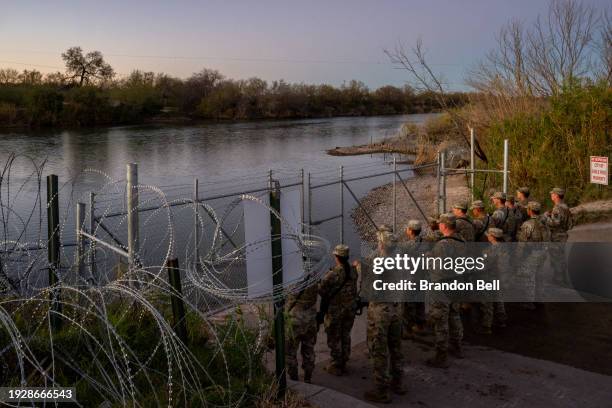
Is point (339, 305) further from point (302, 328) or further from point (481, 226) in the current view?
point (481, 226)

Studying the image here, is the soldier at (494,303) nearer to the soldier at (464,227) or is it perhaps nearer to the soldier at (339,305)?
the soldier at (464,227)

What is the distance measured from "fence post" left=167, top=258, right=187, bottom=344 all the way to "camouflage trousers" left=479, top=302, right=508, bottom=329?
4.06 metres

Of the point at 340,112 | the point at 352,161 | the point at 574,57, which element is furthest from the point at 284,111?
the point at 574,57

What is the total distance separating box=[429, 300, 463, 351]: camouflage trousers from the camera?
669 centimetres

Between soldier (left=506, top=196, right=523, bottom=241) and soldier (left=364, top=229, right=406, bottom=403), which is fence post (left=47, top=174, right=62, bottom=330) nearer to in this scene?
soldier (left=364, top=229, right=406, bottom=403)

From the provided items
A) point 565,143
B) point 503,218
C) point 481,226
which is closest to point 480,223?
point 481,226

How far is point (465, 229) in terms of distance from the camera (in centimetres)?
809

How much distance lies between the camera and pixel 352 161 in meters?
36.9

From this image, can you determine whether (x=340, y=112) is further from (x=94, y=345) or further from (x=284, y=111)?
(x=94, y=345)

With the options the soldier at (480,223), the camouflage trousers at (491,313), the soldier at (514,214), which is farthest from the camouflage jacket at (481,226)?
the camouflage trousers at (491,313)

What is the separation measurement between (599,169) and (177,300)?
969 cm

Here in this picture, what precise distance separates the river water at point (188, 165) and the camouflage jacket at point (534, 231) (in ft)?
25.4

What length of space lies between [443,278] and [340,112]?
10013 centimetres

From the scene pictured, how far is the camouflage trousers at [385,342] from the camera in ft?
19.4
